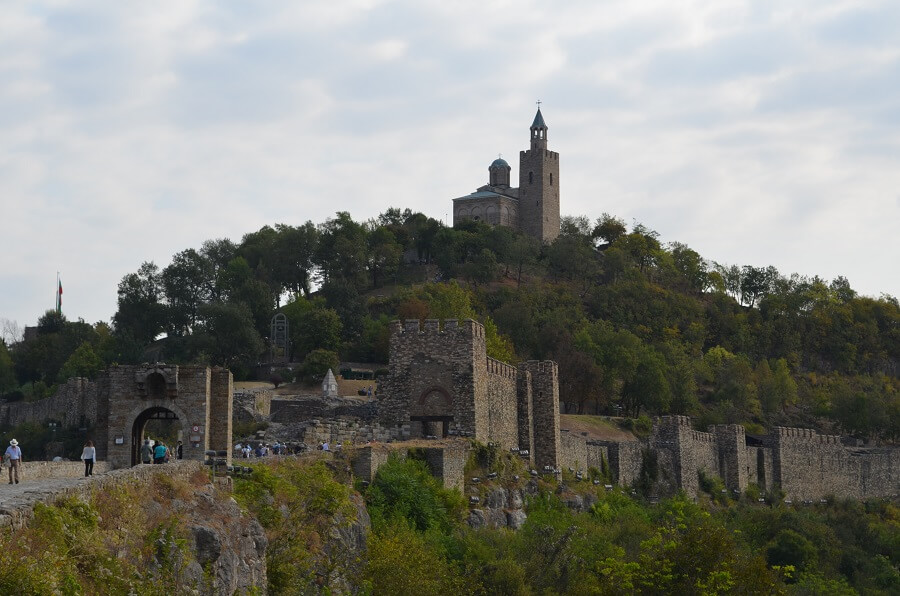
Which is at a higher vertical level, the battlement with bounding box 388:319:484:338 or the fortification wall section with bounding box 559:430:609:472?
the battlement with bounding box 388:319:484:338

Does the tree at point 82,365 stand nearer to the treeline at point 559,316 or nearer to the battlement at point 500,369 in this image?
the treeline at point 559,316

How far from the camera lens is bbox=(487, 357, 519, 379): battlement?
43625 millimetres

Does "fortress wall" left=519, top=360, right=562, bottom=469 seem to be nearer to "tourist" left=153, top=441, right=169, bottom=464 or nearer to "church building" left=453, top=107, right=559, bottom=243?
"tourist" left=153, top=441, right=169, bottom=464

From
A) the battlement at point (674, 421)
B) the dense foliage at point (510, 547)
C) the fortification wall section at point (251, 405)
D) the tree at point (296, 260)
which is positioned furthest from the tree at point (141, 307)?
the dense foliage at point (510, 547)

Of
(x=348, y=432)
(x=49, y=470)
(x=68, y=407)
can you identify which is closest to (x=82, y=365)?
(x=68, y=407)

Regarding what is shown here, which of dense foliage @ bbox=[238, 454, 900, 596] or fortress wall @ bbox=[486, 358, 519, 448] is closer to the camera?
dense foliage @ bbox=[238, 454, 900, 596]

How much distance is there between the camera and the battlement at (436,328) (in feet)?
137

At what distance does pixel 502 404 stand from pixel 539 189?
64374 mm

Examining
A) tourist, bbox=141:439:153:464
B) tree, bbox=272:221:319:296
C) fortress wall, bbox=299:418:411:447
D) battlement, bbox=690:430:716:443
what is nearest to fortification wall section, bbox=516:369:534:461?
fortress wall, bbox=299:418:411:447

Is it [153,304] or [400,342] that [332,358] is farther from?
[400,342]

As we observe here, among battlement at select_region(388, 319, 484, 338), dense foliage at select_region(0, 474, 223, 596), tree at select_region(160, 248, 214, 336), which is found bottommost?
dense foliage at select_region(0, 474, 223, 596)

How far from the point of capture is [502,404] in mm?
44500

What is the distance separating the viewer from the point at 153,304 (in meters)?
80.8

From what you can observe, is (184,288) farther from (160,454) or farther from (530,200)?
(160,454)
